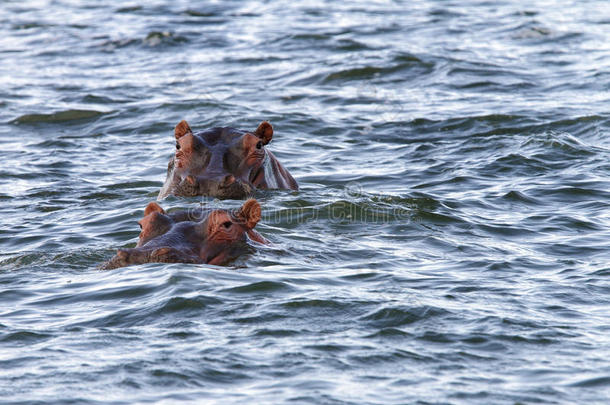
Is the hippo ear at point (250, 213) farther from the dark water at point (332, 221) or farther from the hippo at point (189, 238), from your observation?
the dark water at point (332, 221)

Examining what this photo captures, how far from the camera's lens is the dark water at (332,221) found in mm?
7605

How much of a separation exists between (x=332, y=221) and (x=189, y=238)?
3.25 m

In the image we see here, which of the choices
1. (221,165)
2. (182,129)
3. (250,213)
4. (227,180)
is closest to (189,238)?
(250,213)

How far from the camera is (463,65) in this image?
25.5 meters

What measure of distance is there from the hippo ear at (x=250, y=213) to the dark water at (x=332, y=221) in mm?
343

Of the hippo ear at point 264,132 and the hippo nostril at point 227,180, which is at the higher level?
the hippo ear at point 264,132

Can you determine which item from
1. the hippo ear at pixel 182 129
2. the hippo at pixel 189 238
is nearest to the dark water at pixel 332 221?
the hippo at pixel 189 238

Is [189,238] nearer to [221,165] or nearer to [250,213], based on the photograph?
[250,213]

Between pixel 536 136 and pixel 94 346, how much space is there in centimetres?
1139

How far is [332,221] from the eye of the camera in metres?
12.6

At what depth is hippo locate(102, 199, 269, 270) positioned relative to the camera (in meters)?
9.44

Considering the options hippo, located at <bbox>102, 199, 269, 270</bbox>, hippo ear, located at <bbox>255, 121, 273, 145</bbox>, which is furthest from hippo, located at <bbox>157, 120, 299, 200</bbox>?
hippo, located at <bbox>102, 199, 269, 270</bbox>

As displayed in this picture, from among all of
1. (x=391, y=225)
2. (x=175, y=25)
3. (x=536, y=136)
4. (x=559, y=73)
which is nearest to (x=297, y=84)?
(x=559, y=73)

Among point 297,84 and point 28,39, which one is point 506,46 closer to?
point 297,84
